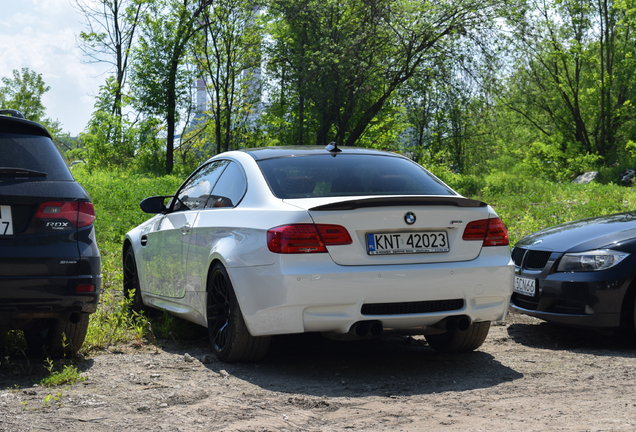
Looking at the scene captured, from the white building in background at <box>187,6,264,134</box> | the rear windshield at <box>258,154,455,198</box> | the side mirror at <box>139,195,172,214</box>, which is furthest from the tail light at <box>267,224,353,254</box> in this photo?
the white building in background at <box>187,6,264,134</box>

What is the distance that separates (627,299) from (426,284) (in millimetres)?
2135

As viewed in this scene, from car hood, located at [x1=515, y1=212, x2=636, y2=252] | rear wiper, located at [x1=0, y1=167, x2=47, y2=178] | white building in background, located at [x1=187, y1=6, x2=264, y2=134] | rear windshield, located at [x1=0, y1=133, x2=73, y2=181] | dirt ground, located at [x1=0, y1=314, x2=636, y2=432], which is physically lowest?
dirt ground, located at [x1=0, y1=314, x2=636, y2=432]

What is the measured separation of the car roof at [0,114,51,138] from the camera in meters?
4.25

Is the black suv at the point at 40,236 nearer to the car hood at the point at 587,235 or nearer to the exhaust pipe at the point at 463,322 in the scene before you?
the exhaust pipe at the point at 463,322

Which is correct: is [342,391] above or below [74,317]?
below

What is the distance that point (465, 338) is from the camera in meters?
5.04

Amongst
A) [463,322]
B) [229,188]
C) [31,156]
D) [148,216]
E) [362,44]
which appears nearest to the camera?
[31,156]

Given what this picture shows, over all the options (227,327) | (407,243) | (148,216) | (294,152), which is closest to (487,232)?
(407,243)

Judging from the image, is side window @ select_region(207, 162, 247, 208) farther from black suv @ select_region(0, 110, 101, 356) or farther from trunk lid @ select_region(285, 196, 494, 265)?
black suv @ select_region(0, 110, 101, 356)

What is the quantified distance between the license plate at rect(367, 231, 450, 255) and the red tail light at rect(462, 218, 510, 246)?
0.62ft

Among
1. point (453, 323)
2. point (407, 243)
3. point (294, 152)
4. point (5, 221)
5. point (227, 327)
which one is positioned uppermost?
point (294, 152)

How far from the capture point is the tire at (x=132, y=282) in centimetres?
657

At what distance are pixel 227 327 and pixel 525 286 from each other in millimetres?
2804

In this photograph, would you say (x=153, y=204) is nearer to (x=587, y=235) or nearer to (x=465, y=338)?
(x=465, y=338)
